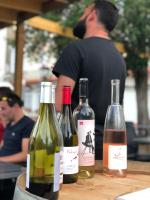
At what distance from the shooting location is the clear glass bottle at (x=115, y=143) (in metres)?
1.22

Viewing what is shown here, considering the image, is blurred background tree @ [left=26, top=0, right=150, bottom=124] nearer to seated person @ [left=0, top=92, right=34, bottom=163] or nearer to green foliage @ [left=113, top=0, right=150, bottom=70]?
green foliage @ [left=113, top=0, right=150, bottom=70]

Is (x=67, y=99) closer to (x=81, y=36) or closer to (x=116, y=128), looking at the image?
(x=116, y=128)

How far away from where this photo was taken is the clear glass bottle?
1.22 metres

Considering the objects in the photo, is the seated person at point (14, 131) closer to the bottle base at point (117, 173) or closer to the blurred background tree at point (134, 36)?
the bottle base at point (117, 173)

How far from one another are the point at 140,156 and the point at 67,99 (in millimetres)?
3306

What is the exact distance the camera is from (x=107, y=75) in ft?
5.82

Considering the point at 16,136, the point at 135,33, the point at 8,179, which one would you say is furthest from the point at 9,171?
the point at 135,33

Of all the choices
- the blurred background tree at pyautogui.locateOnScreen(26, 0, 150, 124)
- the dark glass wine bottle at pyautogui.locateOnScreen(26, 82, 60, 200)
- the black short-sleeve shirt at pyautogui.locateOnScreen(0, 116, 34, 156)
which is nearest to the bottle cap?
the dark glass wine bottle at pyautogui.locateOnScreen(26, 82, 60, 200)

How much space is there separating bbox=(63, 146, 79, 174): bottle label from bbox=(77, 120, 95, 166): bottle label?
0.08 m

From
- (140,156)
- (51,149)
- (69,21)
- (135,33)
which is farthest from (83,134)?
(135,33)

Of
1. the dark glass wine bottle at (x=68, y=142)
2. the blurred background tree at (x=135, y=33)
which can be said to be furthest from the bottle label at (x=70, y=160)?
the blurred background tree at (x=135, y=33)

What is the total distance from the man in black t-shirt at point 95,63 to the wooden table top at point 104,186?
0.34 m

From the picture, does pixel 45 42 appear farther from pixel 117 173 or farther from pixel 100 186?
pixel 100 186

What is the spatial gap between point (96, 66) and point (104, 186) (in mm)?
753
